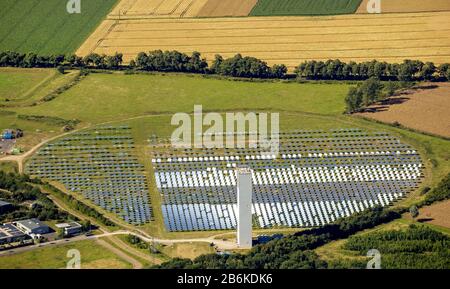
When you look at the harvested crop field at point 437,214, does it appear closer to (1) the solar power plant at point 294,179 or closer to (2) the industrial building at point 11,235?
(1) the solar power plant at point 294,179

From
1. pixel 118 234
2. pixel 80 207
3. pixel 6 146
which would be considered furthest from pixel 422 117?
pixel 6 146

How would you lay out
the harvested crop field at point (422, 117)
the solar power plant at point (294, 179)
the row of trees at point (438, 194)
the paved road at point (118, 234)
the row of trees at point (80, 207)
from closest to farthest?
the paved road at point (118, 234) < the row of trees at point (80, 207) < the solar power plant at point (294, 179) < the row of trees at point (438, 194) < the harvested crop field at point (422, 117)

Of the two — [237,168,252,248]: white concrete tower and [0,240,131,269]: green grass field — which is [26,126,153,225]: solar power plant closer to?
[0,240,131,269]: green grass field

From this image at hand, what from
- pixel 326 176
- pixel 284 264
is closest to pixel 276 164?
pixel 326 176

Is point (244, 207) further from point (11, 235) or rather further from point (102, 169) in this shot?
point (102, 169)

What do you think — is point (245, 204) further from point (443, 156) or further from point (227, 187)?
point (443, 156)

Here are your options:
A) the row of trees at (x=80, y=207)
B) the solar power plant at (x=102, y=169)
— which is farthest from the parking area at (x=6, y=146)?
the row of trees at (x=80, y=207)

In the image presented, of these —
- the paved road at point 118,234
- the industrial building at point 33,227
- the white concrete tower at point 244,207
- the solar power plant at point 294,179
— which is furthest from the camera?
the solar power plant at point 294,179
